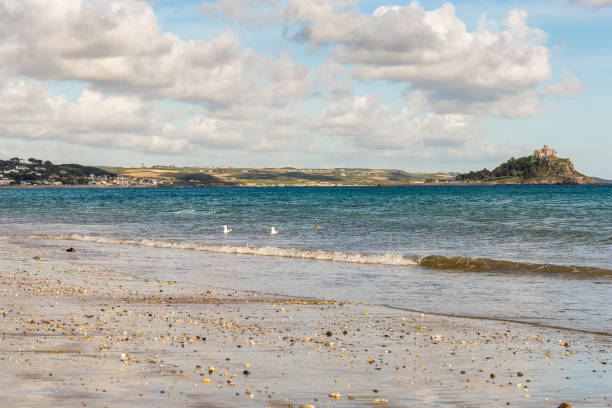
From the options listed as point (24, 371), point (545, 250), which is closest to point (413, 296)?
point (24, 371)

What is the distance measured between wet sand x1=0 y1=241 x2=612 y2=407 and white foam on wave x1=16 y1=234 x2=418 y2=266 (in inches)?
535

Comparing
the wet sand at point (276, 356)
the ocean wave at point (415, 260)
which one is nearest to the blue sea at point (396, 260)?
the ocean wave at point (415, 260)

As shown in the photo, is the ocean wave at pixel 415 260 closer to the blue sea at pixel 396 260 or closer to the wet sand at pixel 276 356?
the blue sea at pixel 396 260

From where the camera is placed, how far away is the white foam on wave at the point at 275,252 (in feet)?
106

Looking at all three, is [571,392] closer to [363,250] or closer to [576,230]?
[363,250]

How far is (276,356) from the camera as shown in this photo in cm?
1199

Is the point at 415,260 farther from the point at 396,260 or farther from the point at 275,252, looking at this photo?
the point at 275,252

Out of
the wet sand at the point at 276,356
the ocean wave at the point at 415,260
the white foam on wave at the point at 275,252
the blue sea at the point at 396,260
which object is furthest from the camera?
the white foam on wave at the point at 275,252

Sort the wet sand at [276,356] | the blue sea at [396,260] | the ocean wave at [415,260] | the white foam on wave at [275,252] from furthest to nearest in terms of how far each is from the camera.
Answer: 1. the white foam on wave at [275,252]
2. the ocean wave at [415,260]
3. the blue sea at [396,260]
4. the wet sand at [276,356]

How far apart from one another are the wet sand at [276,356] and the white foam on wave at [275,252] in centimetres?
1359

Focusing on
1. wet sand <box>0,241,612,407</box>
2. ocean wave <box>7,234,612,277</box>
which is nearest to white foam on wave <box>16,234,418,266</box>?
ocean wave <box>7,234,612,277</box>

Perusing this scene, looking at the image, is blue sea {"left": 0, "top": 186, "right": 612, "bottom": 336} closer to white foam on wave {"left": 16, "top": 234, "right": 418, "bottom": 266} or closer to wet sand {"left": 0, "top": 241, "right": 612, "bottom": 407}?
white foam on wave {"left": 16, "top": 234, "right": 418, "bottom": 266}

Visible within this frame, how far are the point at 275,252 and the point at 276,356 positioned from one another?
2413 cm

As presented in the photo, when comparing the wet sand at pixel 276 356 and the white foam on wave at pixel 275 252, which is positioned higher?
the wet sand at pixel 276 356
